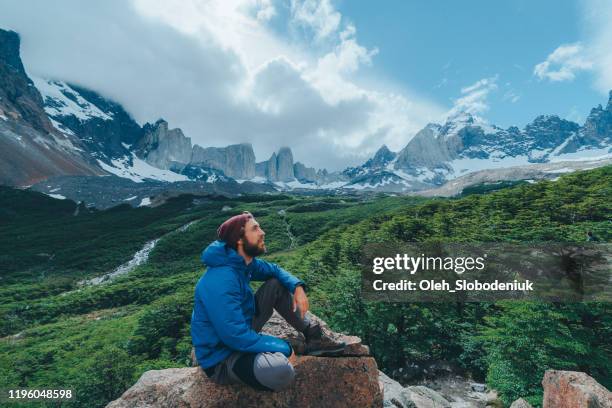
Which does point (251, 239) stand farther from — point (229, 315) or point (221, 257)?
point (229, 315)

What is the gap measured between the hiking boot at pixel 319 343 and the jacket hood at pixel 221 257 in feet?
6.13

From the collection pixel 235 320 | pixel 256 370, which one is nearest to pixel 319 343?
pixel 256 370

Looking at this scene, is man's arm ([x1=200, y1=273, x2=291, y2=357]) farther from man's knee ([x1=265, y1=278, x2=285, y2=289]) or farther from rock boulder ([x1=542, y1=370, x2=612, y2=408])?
rock boulder ([x1=542, y1=370, x2=612, y2=408])

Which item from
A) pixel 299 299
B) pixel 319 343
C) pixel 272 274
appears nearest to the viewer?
pixel 299 299

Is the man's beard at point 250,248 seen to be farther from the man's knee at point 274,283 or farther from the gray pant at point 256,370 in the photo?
the gray pant at point 256,370

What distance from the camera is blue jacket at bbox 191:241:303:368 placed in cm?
461

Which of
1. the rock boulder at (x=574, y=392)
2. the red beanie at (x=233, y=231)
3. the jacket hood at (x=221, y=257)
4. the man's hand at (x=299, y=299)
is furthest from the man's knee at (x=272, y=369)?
the rock boulder at (x=574, y=392)

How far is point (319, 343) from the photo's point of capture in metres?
6.16

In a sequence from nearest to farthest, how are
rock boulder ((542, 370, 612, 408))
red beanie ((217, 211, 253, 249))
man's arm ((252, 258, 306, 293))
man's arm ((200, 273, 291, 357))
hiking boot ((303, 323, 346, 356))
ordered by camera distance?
man's arm ((200, 273, 291, 357)) → red beanie ((217, 211, 253, 249)) → man's arm ((252, 258, 306, 293)) → hiking boot ((303, 323, 346, 356)) → rock boulder ((542, 370, 612, 408))

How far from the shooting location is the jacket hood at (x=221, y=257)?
4918 mm

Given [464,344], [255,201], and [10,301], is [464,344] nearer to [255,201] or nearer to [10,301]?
[10,301]

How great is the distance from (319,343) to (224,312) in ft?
7.36

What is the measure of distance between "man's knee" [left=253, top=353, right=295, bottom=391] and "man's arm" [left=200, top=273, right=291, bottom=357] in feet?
0.47

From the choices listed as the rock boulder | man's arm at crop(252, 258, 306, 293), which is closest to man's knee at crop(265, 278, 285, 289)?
man's arm at crop(252, 258, 306, 293)
